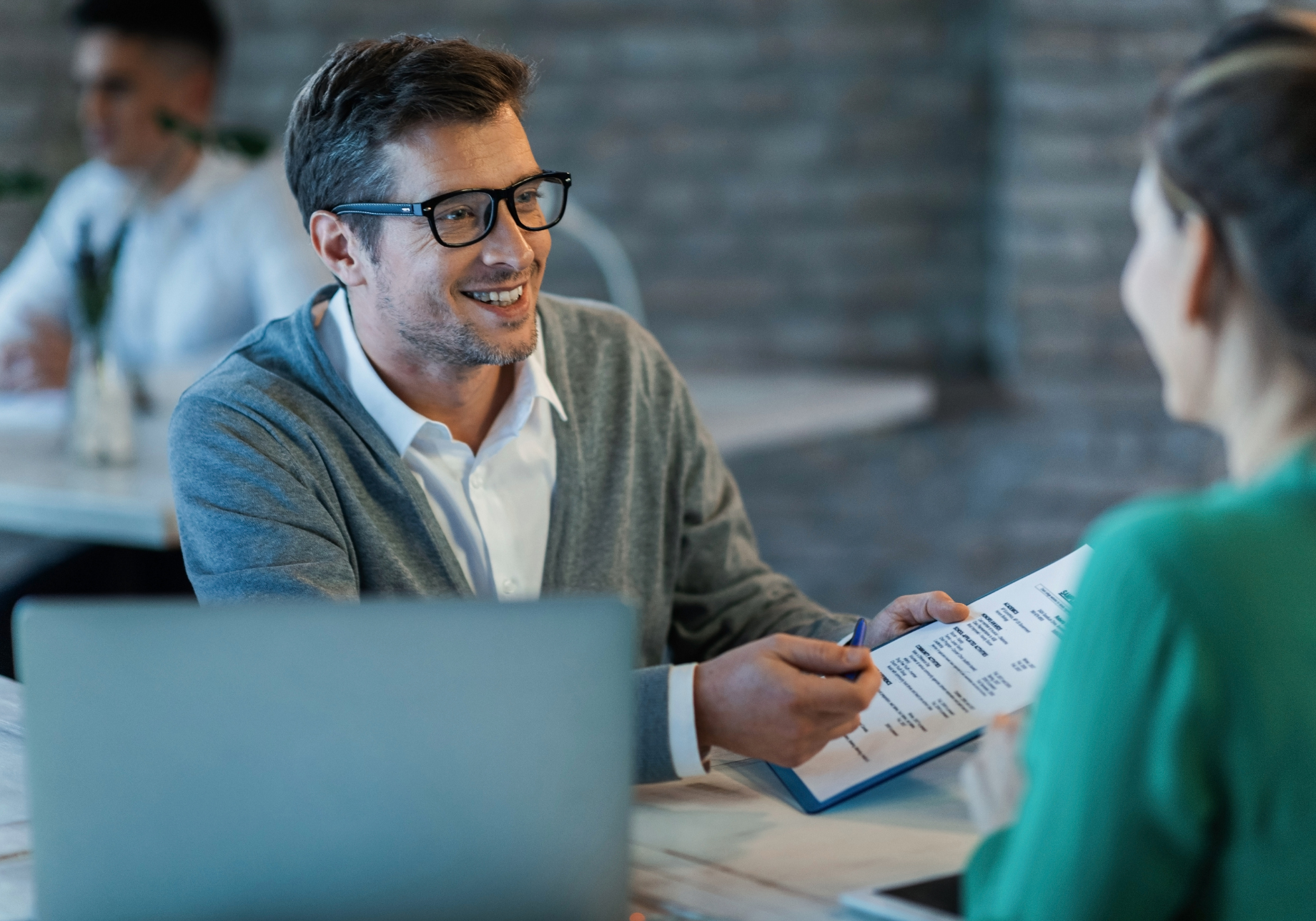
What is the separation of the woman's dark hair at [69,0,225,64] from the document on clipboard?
247cm

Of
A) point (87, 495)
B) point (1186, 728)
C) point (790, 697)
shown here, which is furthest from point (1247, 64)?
point (87, 495)

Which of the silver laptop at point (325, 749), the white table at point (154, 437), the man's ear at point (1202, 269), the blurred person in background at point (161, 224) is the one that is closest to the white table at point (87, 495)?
the white table at point (154, 437)

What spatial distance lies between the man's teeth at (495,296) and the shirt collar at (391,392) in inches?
2.2

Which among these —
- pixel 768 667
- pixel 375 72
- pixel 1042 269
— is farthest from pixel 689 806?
pixel 1042 269

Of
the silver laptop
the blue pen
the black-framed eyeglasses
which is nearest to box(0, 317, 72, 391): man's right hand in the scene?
the black-framed eyeglasses

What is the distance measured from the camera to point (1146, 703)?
65 centimetres

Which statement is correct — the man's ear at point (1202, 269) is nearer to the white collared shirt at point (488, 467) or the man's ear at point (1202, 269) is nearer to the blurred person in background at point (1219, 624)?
the blurred person in background at point (1219, 624)

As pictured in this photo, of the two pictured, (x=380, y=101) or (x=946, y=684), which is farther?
(x=380, y=101)

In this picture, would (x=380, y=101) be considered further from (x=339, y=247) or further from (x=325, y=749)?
(x=325, y=749)

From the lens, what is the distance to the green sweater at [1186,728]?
2.11ft

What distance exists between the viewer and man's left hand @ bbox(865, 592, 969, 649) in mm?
1095

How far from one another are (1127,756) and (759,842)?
35 centimetres

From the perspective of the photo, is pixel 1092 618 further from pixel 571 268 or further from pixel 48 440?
pixel 571 268

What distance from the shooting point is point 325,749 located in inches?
27.7
